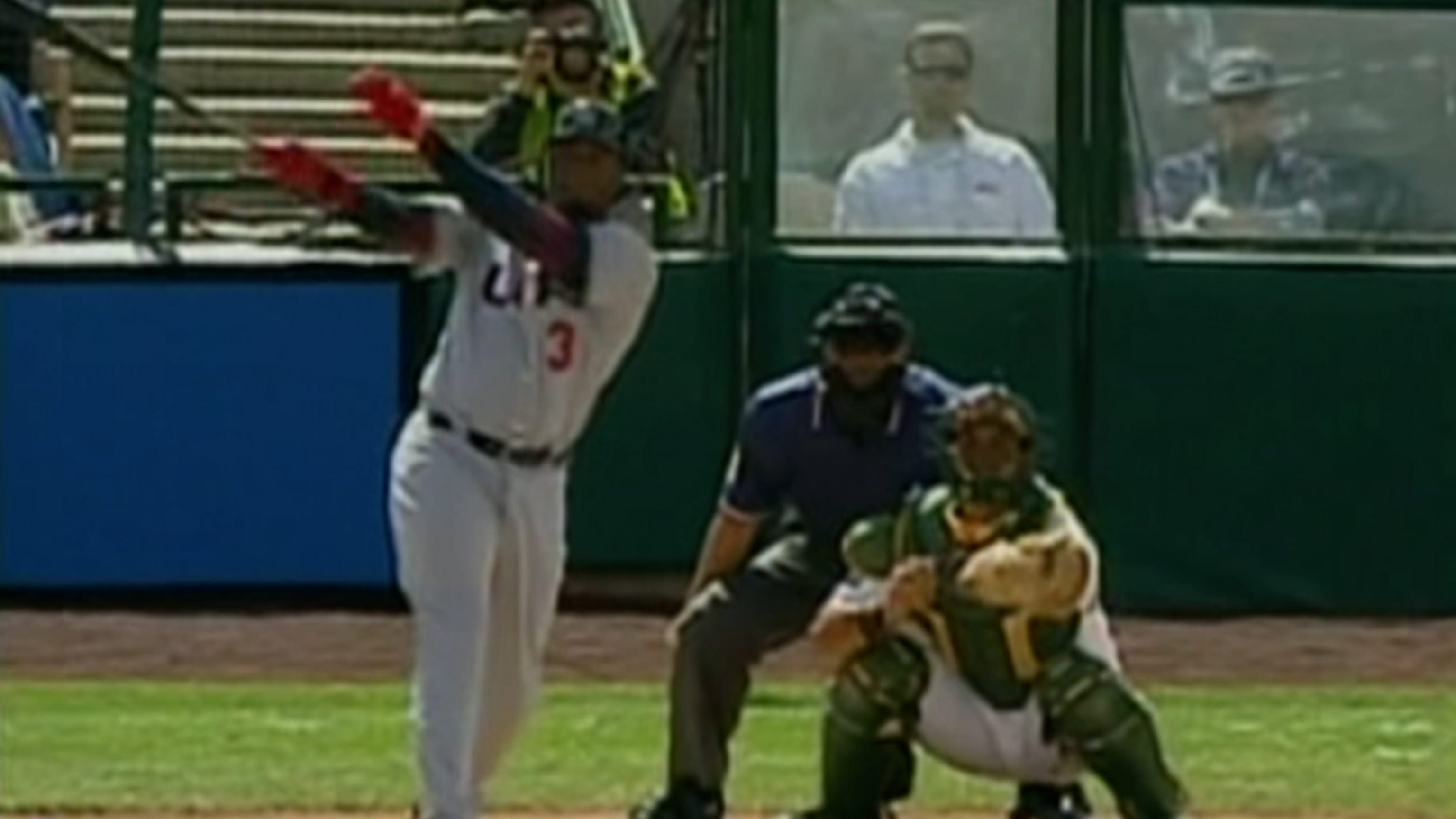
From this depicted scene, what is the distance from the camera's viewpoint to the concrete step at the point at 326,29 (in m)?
20.8

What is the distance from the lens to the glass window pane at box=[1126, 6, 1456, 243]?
18.0m

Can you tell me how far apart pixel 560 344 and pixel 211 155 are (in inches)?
361

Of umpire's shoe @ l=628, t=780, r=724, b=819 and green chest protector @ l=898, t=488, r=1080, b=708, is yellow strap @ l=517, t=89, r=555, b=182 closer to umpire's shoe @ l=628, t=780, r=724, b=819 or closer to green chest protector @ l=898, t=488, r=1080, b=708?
umpire's shoe @ l=628, t=780, r=724, b=819

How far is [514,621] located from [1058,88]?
293 inches

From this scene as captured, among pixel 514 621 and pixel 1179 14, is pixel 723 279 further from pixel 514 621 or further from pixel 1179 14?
pixel 514 621

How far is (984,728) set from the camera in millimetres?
10734

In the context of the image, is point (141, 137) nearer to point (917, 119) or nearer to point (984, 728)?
point (917, 119)

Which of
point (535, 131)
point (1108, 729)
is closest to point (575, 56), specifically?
point (535, 131)

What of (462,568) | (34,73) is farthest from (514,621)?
(34,73)

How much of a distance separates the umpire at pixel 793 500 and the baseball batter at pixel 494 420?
70 cm

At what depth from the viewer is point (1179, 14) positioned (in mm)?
17984

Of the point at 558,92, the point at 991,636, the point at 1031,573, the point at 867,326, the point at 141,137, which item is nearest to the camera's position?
the point at 1031,573

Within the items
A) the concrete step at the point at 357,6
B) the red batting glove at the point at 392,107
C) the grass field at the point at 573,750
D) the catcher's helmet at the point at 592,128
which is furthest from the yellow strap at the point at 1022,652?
the concrete step at the point at 357,6

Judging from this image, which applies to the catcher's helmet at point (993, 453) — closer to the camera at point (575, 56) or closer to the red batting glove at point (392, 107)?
the red batting glove at point (392, 107)
